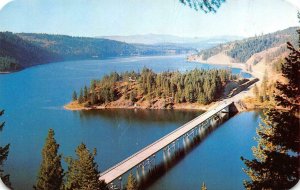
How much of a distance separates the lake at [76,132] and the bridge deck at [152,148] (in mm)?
346

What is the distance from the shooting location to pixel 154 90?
2508 centimetres

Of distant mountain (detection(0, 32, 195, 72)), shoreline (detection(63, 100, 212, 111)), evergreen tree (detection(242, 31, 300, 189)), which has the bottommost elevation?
shoreline (detection(63, 100, 212, 111))

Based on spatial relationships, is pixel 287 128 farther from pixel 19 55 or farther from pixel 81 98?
pixel 19 55

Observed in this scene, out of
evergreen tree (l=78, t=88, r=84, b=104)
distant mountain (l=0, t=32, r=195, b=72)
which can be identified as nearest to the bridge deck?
evergreen tree (l=78, t=88, r=84, b=104)

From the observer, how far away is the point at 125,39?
12625mm

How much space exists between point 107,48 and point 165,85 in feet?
33.5

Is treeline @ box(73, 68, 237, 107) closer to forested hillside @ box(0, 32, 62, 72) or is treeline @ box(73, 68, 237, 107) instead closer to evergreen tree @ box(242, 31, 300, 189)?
forested hillside @ box(0, 32, 62, 72)

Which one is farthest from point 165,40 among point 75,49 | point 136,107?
point 136,107

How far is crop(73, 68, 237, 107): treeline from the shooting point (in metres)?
16.3

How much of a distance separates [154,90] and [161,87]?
54cm

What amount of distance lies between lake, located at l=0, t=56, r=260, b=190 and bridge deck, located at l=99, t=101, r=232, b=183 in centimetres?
35

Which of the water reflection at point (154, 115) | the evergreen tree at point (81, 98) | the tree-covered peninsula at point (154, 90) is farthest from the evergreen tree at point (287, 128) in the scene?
the water reflection at point (154, 115)

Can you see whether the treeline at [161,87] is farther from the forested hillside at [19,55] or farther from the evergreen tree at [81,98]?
the forested hillside at [19,55]

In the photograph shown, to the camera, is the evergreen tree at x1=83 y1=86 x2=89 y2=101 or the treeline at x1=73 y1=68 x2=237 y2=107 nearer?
the evergreen tree at x1=83 y1=86 x2=89 y2=101
